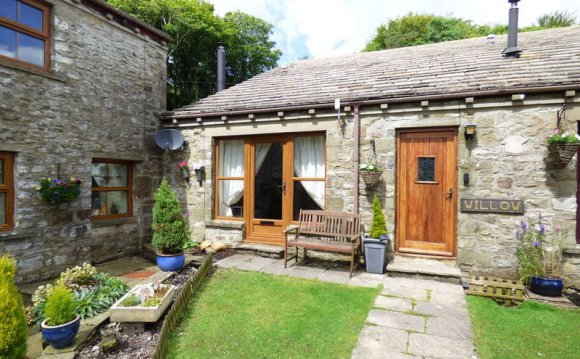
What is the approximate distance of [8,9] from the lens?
524cm

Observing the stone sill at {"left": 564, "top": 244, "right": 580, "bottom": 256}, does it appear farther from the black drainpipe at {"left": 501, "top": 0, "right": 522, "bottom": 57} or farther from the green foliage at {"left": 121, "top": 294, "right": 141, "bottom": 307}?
the green foliage at {"left": 121, "top": 294, "right": 141, "bottom": 307}

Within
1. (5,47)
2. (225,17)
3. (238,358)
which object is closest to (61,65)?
(5,47)

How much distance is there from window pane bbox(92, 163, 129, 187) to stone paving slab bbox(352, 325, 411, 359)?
19.9 ft

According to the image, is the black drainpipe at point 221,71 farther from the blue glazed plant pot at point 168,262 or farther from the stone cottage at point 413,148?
the blue glazed plant pot at point 168,262

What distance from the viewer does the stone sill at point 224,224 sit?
7.27 m

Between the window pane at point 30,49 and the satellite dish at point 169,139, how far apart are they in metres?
2.59

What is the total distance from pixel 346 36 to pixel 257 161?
30.4m

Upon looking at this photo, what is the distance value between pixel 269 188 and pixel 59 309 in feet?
14.5

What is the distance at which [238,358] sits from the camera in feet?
10.3

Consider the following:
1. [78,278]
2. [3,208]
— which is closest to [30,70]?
[3,208]

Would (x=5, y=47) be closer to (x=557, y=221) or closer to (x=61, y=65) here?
(x=61, y=65)

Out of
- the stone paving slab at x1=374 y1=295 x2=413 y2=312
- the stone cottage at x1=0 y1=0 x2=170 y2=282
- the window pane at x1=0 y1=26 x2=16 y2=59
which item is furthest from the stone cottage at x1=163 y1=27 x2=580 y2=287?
the window pane at x1=0 y1=26 x2=16 y2=59

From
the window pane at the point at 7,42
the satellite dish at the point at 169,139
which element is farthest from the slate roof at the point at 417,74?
the window pane at the point at 7,42

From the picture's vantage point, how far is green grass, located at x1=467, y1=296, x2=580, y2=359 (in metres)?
3.22
